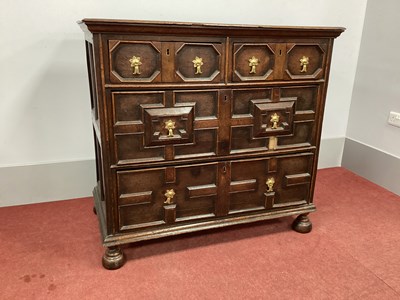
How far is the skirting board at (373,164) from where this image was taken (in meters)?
2.49

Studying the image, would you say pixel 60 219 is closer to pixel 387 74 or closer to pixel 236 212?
pixel 236 212

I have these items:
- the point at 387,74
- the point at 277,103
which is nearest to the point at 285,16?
the point at 387,74

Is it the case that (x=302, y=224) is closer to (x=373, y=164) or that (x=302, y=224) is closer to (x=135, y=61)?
(x=373, y=164)

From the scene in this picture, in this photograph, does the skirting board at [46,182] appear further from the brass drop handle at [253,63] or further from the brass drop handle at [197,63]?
the brass drop handle at [253,63]

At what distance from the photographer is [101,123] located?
1449 mm

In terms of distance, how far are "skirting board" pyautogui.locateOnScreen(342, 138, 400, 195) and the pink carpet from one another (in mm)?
388

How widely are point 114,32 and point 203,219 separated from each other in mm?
980

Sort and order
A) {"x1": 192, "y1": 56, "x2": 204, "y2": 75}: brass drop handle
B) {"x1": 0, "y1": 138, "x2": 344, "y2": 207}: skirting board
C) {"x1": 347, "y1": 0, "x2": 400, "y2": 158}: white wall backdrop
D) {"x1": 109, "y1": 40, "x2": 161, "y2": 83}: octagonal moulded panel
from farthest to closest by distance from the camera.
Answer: {"x1": 347, "y1": 0, "x2": 400, "y2": 158}: white wall backdrop → {"x1": 0, "y1": 138, "x2": 344, "y2": 207}: skirting board → {"x1": 192, "y1": 56, "x2": 204, "y2": 75}: brass drop handle → {"x1": 109, "y1": 40, "x2": 161, "y2": 83}: octagonal moulded panel

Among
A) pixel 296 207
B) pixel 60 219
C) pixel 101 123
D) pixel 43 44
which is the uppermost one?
pixel 43 44

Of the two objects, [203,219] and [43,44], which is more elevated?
[43,44]

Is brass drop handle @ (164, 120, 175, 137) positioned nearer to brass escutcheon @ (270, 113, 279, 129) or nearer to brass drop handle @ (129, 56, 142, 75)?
brass drop handle @ (129, 56, 142, 75)

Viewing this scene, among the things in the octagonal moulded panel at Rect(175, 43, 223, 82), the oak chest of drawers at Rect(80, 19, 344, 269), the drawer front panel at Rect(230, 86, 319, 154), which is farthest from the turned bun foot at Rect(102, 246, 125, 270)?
the octagonal moulded panel at Rect(175, 43, 223, 82)

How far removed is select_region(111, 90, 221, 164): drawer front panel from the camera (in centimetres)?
148

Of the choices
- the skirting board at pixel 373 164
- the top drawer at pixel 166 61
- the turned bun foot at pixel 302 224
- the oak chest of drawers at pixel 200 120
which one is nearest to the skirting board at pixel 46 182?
the oak chest of drawers at pixel 200 120
